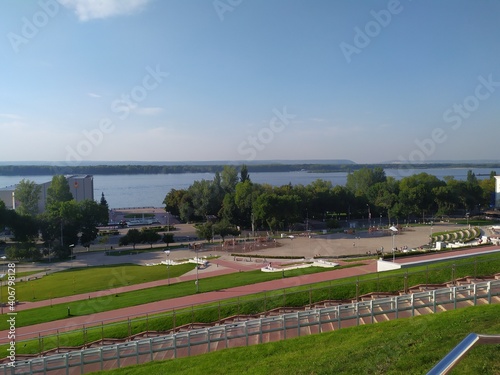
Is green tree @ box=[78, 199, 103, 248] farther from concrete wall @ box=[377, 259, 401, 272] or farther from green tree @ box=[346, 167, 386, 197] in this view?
green tree @ box=[346, 167, 386, 197]

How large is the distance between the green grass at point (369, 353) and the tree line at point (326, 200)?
4195 centimetres

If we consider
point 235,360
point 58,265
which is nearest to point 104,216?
point 58,265

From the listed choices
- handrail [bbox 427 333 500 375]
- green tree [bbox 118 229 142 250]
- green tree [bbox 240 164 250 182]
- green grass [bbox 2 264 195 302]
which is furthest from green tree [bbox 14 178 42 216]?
handrail [bbox 427 333 500 375]

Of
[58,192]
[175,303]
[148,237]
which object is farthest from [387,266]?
[58,192]

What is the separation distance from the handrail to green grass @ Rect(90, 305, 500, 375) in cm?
339

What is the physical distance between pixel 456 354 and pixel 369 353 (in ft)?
17.7

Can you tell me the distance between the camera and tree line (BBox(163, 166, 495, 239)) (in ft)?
193

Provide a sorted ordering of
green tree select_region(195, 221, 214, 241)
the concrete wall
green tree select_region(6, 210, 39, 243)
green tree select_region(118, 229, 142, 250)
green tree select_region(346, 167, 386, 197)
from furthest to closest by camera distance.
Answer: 1. green tree select_region(346, 167, 386, 197)
2. green tree select_region(195, 221, 214, 241)
3. green tree select_region(118, 229, 142, 250)
4. green tree select_region(6, 210, 39, 243)
5. the concrete wall

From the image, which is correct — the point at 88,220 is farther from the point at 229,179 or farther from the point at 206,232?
the point at 229,179

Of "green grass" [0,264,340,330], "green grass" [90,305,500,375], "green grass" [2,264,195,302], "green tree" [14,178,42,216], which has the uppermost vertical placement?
"green tree" [14,178,42,216]

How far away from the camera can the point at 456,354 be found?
3002 millimetres

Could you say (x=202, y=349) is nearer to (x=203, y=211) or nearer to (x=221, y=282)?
(x=221, y=282)

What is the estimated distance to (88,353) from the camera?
1138 centimetres

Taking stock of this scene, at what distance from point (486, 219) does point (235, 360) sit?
6106 centimetres
